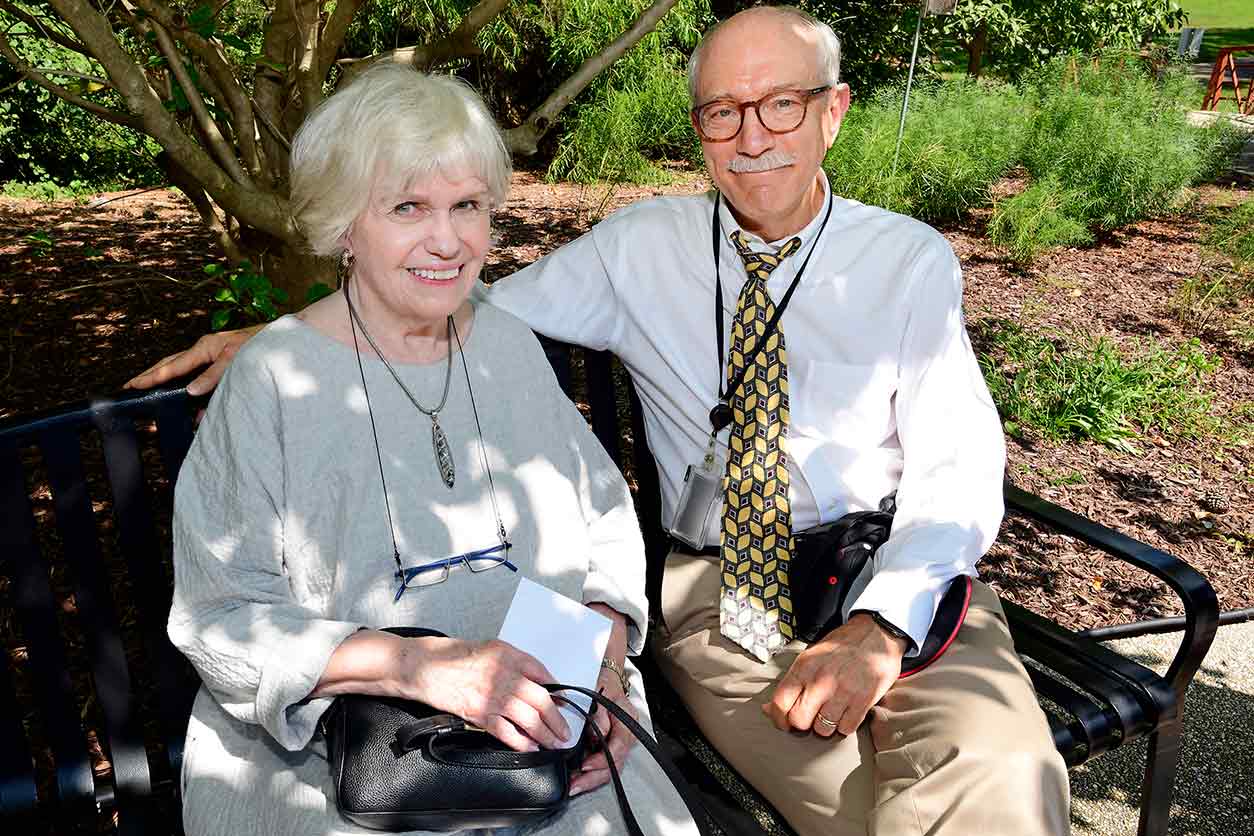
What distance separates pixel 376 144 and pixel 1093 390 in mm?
4693

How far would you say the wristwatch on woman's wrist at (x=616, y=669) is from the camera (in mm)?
2252

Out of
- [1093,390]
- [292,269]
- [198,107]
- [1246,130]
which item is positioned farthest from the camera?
[1246,130]

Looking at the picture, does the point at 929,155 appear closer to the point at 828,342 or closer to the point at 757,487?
the point at 828,342

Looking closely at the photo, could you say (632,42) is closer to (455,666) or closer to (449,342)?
(449,342)

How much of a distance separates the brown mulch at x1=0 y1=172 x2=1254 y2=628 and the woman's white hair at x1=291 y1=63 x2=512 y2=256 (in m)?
2.15

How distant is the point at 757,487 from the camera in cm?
257

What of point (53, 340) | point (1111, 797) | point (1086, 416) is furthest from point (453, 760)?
point (53, 340)

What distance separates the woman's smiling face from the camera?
2.14 metres

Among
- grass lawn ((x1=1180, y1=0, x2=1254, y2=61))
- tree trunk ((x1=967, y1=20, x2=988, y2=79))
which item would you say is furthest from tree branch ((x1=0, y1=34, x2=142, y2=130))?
grass lawn ((x1=1180, y1=0, x2=1254, y2=61))

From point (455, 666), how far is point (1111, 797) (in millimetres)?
2410

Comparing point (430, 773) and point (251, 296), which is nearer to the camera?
point (430, 773)

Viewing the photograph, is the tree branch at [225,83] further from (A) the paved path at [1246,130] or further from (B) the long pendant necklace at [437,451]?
(A) the paved path at [1246,130]

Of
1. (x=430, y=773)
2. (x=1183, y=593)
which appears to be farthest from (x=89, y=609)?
(x=1183, y=593)

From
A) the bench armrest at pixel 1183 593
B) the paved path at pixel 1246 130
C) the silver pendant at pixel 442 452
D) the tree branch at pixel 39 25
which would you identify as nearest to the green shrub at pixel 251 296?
the tree branch at pixel 39 25
